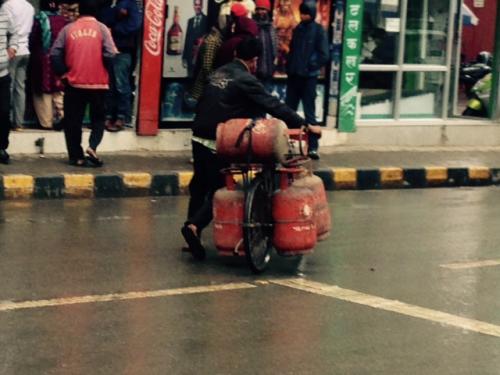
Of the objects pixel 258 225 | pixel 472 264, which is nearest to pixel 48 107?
pixel 258 225

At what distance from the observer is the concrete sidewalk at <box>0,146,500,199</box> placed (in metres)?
13.3

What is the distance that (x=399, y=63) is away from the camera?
17906mm

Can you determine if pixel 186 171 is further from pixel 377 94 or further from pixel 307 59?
pixel 377 94

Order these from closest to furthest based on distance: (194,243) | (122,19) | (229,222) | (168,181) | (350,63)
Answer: (229,222), (194,243), (168,181), (122,19), (350,63)

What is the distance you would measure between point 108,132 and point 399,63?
14.1 feet

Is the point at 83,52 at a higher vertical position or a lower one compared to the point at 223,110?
higher

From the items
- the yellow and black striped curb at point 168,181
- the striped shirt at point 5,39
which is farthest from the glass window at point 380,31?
the striped shirt at point 5,39

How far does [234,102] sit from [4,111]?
4566mm

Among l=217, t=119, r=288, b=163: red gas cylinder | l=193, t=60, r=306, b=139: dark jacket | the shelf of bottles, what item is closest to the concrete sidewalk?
the shelf of bottles

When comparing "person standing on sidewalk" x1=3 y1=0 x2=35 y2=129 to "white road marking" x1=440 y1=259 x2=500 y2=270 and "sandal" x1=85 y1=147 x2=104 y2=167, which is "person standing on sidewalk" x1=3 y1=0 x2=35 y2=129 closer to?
"sandal" x1=85 y1=147 x2=104 y2=167

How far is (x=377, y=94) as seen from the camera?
17891mm

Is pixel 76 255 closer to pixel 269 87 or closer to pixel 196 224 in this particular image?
pixel 196 224

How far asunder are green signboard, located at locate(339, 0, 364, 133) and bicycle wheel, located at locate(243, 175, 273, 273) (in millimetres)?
7373

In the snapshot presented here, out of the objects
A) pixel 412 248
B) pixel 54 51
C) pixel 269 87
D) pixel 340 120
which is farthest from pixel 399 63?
pixel 412 248
